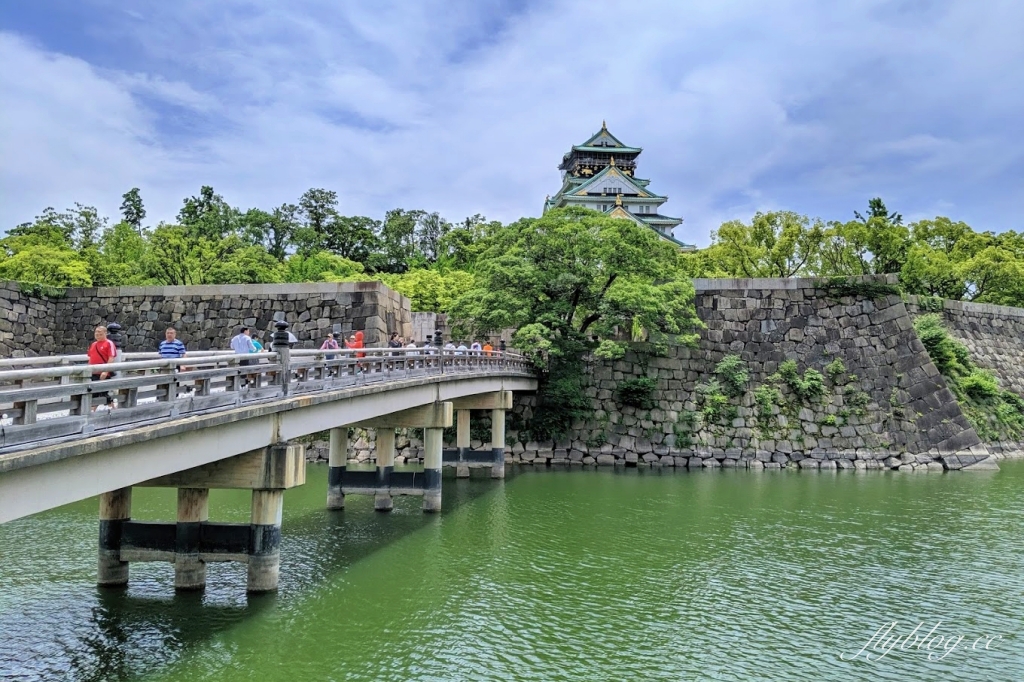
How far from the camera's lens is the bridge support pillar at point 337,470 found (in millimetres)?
17641

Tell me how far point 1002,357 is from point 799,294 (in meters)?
11.8

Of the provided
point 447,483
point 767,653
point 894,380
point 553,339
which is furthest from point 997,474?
point 767,653

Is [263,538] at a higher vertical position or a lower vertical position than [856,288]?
lower

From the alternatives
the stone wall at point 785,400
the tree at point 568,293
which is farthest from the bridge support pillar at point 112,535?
the stone wall at point 785,400

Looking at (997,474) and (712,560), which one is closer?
(712,560)

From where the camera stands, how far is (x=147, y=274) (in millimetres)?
36312

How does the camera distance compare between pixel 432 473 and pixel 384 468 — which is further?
pixel 432 473

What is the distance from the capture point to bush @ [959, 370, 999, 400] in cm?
3045

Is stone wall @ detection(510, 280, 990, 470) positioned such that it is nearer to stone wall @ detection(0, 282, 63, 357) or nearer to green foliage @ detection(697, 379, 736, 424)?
green foliage @ detection(697, 379, 736, 424)

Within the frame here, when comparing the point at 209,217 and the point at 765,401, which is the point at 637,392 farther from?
the point at 209,217

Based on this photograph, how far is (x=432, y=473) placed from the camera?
1781cm

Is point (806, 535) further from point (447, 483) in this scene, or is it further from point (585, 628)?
point (447, 483)

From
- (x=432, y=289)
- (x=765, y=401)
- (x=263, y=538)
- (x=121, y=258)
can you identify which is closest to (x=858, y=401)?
(x=765, y=401)

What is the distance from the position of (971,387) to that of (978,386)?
292 mm
